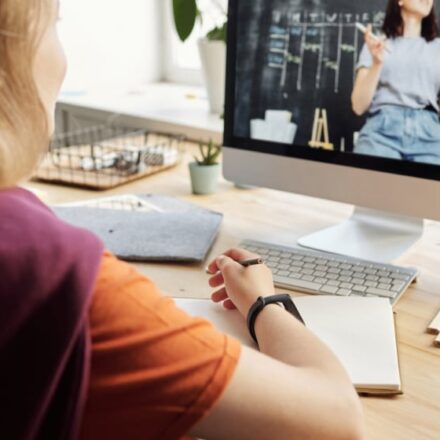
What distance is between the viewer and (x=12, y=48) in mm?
604

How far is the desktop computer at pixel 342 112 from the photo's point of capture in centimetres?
106

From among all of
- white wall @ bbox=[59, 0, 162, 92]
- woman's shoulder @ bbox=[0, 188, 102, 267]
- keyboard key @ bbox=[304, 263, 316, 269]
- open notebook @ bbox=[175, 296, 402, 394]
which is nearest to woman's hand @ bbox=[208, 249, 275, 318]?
open notebook @ bbox=[175, 296, 402, 394]

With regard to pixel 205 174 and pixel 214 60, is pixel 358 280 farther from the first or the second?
pixel 214 60

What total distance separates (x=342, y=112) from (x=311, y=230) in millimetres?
253

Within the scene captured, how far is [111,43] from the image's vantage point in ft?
8.29

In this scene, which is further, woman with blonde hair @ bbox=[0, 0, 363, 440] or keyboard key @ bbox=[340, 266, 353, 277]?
keyboard key @ bbox=[340, 266, 353, 277]

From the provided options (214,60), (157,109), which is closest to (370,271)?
(214,60)

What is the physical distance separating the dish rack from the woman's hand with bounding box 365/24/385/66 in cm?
67

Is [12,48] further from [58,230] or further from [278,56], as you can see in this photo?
[278,56]

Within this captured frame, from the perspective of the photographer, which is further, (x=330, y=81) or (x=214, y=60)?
(x=214, y=60)

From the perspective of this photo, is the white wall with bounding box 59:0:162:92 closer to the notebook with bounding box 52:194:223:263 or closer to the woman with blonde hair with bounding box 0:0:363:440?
the notebook with bounding box 52:194:223:263

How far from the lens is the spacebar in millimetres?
1019

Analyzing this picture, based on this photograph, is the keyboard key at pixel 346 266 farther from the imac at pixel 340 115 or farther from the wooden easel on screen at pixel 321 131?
the wooden easel on screen at pixel 321 131

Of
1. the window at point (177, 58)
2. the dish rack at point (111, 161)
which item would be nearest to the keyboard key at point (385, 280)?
the dish rack at point (111, 161)
